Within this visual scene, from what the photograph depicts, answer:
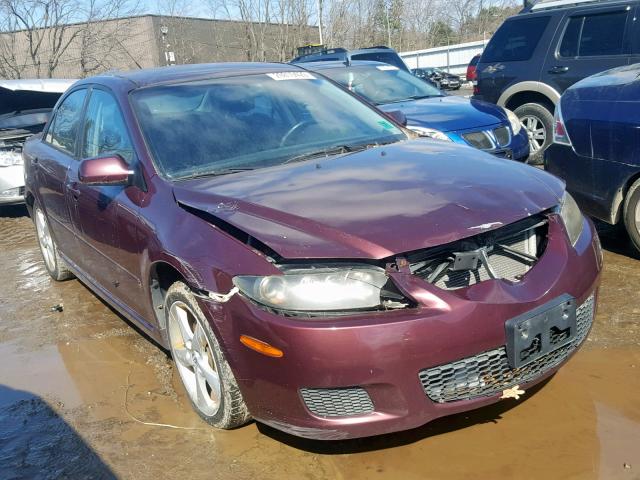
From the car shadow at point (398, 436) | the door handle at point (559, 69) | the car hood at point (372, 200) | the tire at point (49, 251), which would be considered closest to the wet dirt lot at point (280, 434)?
the car shadow at point (398, 436)

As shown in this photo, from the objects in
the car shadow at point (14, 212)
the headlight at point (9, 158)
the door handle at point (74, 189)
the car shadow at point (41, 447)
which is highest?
the door handle at point (74, 189)

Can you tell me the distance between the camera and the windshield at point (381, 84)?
816cm

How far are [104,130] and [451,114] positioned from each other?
409cm

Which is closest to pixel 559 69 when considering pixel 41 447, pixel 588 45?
pixel 588 45

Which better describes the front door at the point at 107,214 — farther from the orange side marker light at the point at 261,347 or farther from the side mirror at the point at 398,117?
the side mirror at the point at 398,117

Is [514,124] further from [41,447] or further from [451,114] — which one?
[41,447]

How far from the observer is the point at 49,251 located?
5660 millimetres

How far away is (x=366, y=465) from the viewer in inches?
105

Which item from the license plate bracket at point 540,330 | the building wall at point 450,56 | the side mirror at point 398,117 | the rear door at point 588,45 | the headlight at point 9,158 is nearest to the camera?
the license plate bracket at point 540,330

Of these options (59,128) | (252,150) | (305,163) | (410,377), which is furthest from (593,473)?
(59,128)

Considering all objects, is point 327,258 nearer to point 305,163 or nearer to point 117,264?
point 305,163

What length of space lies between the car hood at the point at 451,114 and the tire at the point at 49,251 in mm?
3297

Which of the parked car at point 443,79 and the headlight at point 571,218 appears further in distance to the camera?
the parked car at point 443,79

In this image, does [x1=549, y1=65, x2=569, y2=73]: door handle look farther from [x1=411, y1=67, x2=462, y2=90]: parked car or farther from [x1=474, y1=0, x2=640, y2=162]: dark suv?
[x1=411, y1=67, x2=462, y2=90]: parked car
